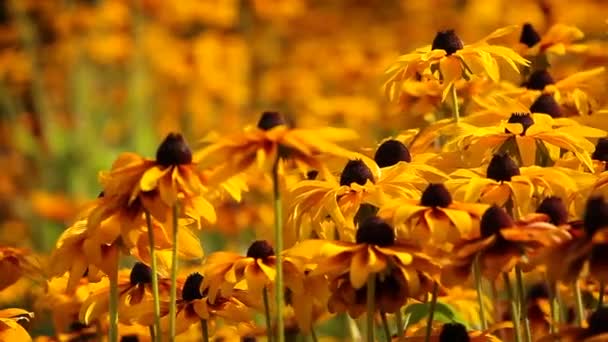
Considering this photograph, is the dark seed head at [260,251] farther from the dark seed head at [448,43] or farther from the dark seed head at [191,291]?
the dark seed head at [448,43]

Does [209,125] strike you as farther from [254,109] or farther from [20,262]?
[20,262]

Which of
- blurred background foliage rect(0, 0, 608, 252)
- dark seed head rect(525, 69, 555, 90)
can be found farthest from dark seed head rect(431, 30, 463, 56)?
blurred background foliage rect(0, 0, 608, 252)

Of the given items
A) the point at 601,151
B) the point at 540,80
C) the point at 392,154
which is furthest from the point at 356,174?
the point at 540,80

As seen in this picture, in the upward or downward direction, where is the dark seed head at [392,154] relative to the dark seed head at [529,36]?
downward

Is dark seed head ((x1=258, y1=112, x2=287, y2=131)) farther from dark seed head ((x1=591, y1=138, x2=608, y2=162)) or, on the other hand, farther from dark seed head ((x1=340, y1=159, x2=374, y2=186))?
dark seed head ((x1=591, y1=138, x2=608, y2=162))

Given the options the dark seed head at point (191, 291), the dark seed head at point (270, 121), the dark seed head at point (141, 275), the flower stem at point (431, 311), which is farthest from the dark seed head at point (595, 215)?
the dark seed head at point (141, 275)

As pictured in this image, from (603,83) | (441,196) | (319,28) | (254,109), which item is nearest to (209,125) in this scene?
(254,109)
